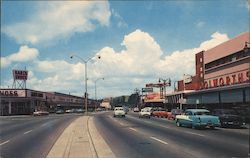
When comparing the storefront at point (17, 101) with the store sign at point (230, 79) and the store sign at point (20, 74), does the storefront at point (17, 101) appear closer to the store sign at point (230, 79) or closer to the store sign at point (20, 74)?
the store sign at point (20, 74)

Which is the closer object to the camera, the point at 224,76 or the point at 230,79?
the point at 230,79

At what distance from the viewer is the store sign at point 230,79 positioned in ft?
163

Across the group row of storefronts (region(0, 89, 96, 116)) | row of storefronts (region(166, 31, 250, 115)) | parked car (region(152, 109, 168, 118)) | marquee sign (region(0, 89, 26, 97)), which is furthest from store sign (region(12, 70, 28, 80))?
row of storefronts (region(166, 31, 250, 115))

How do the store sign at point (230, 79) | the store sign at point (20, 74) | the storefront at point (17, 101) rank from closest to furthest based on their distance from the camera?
the store sign at point (230, 79), the storefront at point (17, 101), the store sign at point (20, 74)

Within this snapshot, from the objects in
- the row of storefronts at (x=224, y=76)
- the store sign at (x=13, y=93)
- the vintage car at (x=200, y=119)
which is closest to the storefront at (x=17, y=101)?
the store sign at (x=13, y=93)

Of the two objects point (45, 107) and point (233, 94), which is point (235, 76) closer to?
point (233, 94)

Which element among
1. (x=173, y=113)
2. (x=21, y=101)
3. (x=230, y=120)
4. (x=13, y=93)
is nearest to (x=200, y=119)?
(x=230, y=120)

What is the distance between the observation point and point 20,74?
337 ft

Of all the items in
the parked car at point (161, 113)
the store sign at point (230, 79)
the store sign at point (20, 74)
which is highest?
the store sign at point (20, 74)

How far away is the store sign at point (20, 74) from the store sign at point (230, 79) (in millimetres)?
52069

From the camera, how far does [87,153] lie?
16.0 meters

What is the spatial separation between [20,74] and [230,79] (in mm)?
62734

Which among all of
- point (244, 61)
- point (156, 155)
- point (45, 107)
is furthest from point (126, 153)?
point (45, 107)

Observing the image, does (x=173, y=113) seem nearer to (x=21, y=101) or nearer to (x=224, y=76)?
(x=224, y=76)
